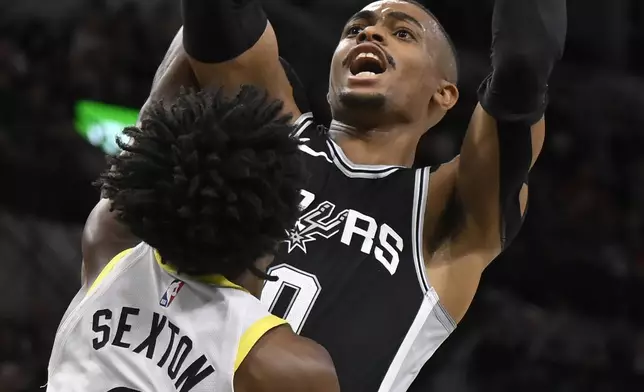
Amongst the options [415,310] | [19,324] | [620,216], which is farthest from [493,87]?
[620,216]

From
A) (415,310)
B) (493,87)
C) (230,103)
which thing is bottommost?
(415,310)

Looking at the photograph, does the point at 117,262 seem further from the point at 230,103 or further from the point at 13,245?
the point at 13,245

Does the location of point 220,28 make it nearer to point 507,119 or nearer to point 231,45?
point 231,45

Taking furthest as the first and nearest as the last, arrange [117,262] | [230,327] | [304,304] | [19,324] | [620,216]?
[620,216] → [19,324] → [304,304] → [117,262] → [230,327]

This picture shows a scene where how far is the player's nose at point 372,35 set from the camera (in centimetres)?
225

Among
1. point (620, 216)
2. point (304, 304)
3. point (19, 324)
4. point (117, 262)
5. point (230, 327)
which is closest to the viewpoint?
point (230, 327)

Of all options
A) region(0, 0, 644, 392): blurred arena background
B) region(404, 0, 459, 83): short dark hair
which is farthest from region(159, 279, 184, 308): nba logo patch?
region(0, 0, 644, 392): blurred arena background

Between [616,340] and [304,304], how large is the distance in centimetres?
324

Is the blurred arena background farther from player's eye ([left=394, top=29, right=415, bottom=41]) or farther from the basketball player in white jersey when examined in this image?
the basketball player in white jersey

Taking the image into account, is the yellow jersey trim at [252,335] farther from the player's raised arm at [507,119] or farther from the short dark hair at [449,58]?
the short dark hair at [449,58]

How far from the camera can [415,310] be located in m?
2.02

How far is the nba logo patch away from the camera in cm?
140

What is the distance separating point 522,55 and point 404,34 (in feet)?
1.40

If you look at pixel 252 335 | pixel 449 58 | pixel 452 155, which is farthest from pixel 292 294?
pixel 452 155
